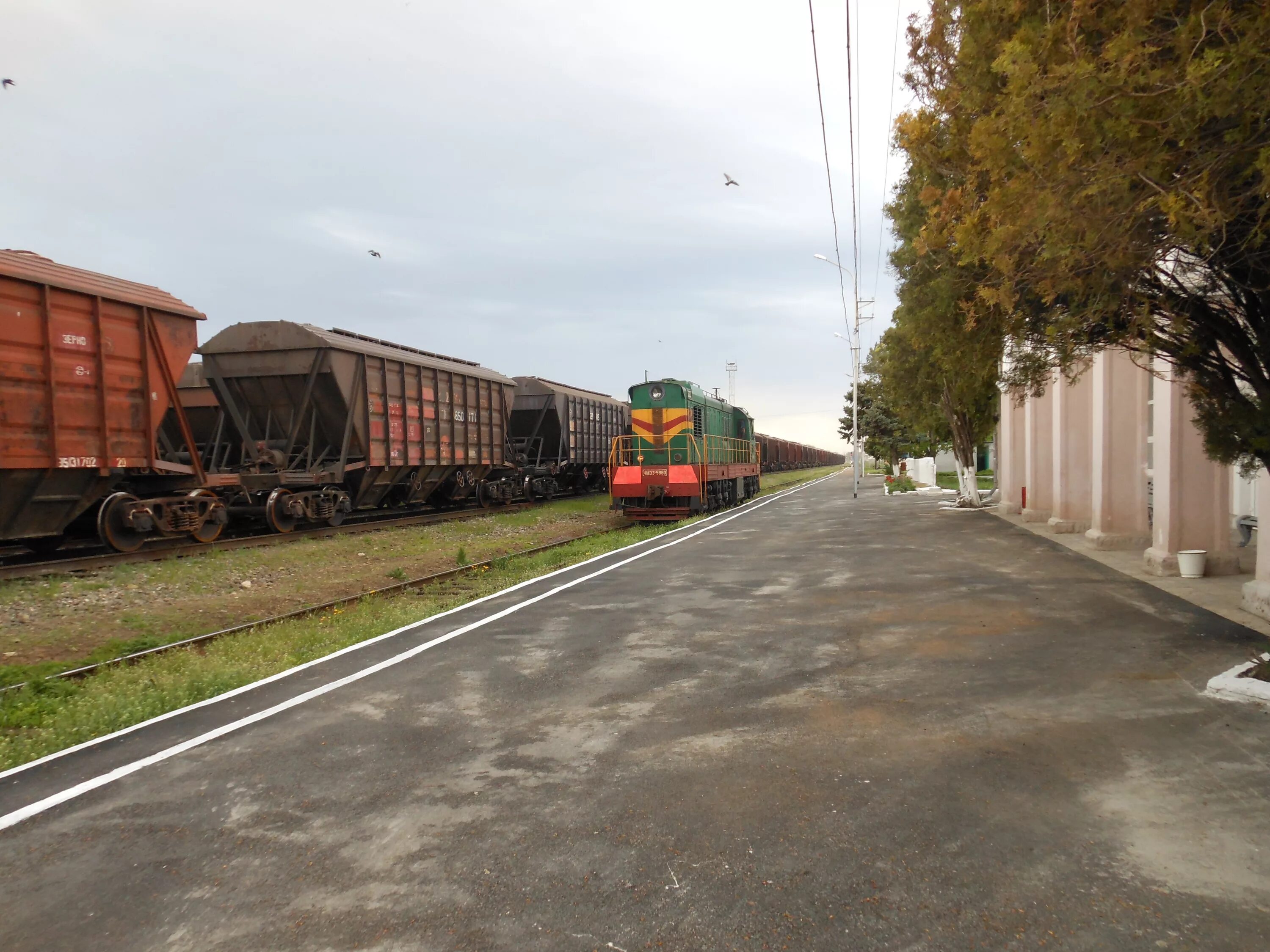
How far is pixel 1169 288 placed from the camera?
677 centimetres

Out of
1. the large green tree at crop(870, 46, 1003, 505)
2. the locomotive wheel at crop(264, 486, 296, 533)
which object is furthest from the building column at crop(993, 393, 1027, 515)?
the locomotive wheel at crop(264, 486, 296, 533)

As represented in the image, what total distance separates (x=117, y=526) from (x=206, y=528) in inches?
76.5

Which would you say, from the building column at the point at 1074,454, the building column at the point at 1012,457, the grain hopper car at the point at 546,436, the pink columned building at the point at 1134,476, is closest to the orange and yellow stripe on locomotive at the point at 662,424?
the grain hopper car at the point at 546,436

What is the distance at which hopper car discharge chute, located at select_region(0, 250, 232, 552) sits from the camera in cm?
1109

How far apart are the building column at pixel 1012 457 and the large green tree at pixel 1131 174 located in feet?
52.1

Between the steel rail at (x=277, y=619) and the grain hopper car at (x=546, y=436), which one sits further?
the grain hopper car at (x=546, y=436)

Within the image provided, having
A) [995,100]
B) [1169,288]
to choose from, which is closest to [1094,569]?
[1169,288]

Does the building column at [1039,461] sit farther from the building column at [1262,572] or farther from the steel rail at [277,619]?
the steel rail at [277,619]

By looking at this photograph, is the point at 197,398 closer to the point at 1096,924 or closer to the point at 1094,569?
the point at 1094,569

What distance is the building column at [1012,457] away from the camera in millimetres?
22891

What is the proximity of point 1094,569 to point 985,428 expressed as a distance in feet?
58.6

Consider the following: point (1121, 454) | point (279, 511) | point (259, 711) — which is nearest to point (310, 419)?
point (279, 511)

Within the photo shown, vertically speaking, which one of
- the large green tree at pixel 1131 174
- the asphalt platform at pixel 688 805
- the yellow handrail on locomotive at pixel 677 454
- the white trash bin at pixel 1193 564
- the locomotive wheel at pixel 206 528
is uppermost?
the large green tree at pixel 1131 174

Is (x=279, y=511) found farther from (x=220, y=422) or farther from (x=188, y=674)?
(x=188, y=674)
